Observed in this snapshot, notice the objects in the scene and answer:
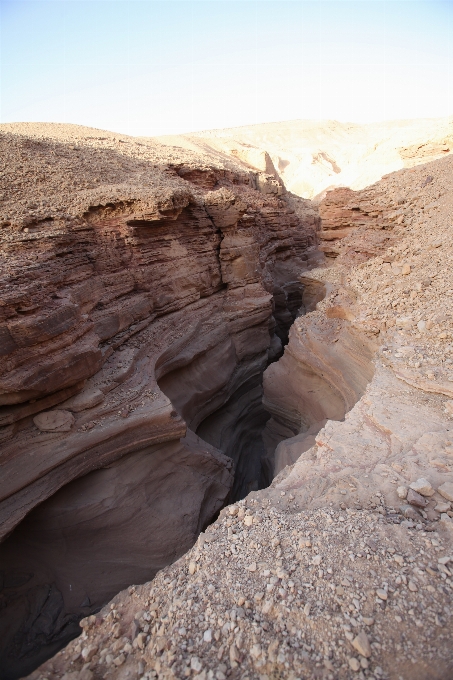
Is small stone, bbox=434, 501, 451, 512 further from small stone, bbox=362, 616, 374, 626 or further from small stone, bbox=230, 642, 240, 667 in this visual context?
small stone, bbox=230, 642, 240, 667

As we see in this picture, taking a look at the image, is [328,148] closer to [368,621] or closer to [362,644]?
[368,621]

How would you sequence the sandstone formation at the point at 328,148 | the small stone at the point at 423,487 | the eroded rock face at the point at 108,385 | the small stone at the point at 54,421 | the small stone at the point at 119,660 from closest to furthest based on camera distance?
the small stone at the point at 119,660, the small stone at the point at 423,487, the eroded rock face at the point at 108,385, the small stone at the point at 54,421, the sandstone formation at the point at 328,148

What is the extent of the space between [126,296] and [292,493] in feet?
17.0

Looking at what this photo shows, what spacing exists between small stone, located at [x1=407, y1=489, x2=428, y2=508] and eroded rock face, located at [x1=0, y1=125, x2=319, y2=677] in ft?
12.9

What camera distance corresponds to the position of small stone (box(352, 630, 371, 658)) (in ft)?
7.23

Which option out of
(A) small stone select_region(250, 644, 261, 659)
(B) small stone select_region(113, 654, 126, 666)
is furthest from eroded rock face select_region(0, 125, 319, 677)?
(A) small stone select_region(250, 644, 261, 659)

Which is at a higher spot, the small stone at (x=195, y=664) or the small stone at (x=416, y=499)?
the small stone at (x=416, y=499)

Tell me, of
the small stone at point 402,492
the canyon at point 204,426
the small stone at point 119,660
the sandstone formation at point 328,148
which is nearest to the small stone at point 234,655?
the canyon at point 204,426

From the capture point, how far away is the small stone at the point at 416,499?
119 inches

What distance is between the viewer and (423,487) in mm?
3076

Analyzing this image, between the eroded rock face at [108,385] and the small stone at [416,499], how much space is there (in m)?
3.92

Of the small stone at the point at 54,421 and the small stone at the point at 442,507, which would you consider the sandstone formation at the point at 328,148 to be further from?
the small stone at the point at 54,421

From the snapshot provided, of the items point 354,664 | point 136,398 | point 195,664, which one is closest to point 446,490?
point 354,664

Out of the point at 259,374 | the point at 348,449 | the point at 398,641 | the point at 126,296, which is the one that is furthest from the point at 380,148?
the point at 398,641
